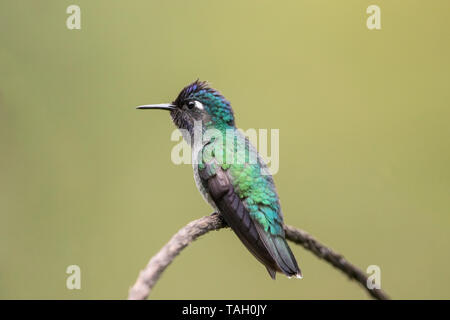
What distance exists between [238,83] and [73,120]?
1951 mm

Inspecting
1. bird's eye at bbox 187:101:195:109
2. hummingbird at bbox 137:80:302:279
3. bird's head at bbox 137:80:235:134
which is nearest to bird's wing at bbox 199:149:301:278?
hummingbird at bbox 137:80:302:279

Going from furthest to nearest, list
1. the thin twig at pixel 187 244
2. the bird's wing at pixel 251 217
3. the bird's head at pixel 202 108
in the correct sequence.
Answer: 1. the bird's head at pixel 202 108
2. the bird's wing at pixel 251 217
3. the thin twig at pixel 187 244

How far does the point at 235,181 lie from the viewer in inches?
137

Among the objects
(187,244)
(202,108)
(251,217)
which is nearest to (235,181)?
(251,217)

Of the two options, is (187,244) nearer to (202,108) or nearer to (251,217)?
(251,217)

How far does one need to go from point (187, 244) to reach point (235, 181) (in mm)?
1128

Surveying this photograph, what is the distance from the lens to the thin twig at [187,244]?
1911mm

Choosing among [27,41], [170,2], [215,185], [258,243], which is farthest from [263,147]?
[27,41]

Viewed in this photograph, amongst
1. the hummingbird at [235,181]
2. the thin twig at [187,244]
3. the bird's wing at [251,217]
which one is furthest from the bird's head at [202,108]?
the thin twig at [187,244]

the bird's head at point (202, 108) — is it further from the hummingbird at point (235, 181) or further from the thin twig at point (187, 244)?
the thin twig at point (187, 244)

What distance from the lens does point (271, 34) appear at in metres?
6.37

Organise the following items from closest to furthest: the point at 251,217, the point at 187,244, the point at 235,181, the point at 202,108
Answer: the point at 187,244 < the point at 251,217 < the point at 235,181 < the point at 202,108

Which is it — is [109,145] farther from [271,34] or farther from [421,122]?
[421,122]

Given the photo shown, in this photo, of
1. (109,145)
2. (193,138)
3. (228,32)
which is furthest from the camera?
(228,32)
